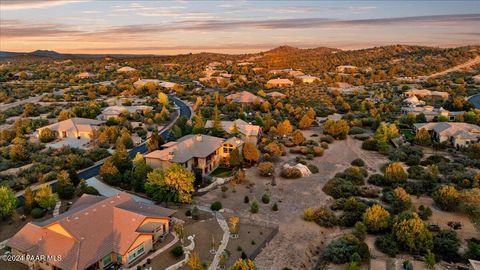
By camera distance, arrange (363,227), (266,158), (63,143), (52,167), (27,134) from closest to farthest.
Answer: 1. (363,227)
2. (52,167)
3. (266,158)
4. (63,143)
5. (27,134)

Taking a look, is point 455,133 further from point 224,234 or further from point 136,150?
point 136,150

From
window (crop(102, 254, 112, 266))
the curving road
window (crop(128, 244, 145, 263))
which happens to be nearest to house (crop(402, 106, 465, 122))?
the curving road

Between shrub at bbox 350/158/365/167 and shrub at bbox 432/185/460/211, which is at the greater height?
shrub at bbox 432/185/460/211

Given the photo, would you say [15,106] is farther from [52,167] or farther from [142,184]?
[142,184]

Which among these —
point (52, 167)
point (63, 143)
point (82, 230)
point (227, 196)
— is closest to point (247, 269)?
point (82, 230)

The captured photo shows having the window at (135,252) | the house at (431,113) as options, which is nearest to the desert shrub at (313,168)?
the window at (135,252)

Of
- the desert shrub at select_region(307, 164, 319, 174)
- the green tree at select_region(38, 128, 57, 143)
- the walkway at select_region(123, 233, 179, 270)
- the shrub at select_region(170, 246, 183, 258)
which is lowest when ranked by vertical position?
the green tree at select_region(38, 128, 57, 143)

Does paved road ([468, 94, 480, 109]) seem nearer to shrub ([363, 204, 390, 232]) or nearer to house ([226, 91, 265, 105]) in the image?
house ([226, 91, 265, 105])
